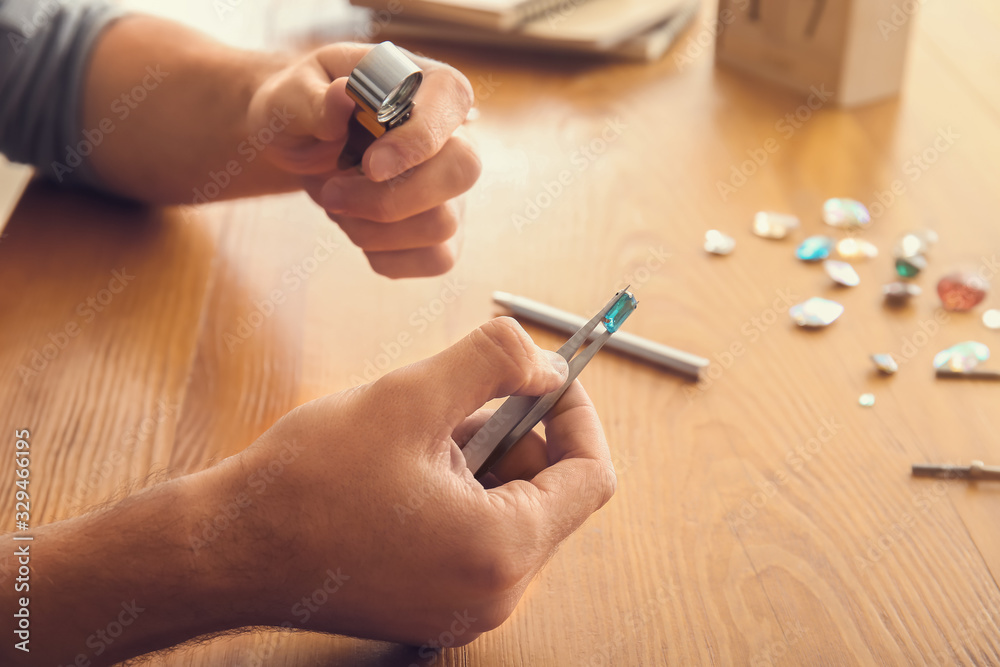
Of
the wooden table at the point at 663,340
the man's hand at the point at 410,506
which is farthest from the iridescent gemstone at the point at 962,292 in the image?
the man's hand at the point at 410,506

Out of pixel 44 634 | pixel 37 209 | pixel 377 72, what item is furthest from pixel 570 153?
pixel 44 634

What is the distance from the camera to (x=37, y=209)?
918mm

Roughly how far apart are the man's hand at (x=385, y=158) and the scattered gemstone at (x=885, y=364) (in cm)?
40

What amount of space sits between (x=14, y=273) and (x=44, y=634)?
45 centimetres

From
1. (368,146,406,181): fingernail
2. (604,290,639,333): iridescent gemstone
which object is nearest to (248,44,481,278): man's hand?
(368,146,406,181): fingernail

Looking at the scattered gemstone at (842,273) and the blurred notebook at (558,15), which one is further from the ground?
the blurred notebook at (558,15)

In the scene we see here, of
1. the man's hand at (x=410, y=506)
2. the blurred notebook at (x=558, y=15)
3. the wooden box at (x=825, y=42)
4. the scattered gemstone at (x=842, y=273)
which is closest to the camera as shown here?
the man's hand at (x=410, y=506)

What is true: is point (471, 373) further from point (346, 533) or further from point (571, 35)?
point (571, 35)

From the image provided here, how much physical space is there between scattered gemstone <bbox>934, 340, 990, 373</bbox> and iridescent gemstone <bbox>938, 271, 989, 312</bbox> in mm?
53

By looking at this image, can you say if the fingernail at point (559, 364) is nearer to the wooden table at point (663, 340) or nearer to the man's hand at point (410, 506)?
the man's hand at point (410, 506)

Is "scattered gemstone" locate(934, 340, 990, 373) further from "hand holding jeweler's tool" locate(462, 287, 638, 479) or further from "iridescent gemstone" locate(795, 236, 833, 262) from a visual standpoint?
"hand holding jeweler's tool" locate(462, 287, 638, 479)

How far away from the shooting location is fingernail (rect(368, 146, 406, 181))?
2.26ft

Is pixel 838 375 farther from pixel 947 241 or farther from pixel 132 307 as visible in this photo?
pixel 132 307

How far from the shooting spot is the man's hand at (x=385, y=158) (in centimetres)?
71
